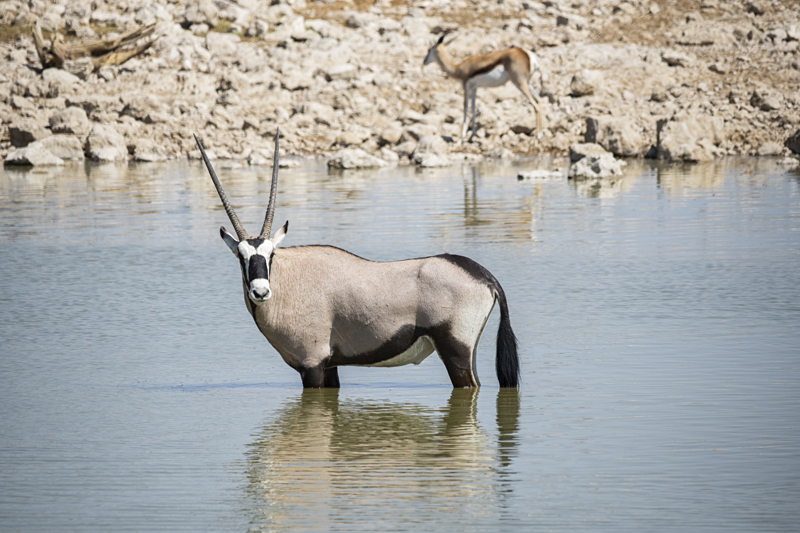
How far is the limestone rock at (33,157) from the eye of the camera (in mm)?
24708

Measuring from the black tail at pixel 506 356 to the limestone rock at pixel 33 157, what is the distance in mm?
20456

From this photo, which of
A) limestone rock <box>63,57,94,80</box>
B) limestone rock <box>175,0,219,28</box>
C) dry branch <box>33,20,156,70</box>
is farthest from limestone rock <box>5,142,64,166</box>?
limestone rock <box>175,0,219,28</box>

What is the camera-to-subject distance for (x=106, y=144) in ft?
85.6

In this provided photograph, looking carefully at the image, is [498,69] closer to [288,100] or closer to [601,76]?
[601,76]

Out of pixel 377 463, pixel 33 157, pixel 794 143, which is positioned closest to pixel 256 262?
pixel 377 463

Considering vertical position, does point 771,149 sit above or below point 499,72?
below

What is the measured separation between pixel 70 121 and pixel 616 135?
13.2 meters

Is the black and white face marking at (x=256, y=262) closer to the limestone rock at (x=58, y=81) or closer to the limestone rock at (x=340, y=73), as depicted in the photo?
the limestone rock at (x=340, y=73)

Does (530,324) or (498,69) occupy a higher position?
(498,69)

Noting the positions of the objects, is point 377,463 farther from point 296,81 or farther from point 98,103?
point 296,81

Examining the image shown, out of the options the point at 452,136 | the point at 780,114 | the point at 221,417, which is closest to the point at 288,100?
the point at 452,136

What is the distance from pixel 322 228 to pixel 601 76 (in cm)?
1569

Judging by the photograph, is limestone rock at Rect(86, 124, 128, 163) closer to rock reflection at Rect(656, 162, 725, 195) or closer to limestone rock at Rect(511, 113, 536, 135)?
limestone rock at Rect(511, 113, 536, 135)

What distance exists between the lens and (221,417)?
6.29m
